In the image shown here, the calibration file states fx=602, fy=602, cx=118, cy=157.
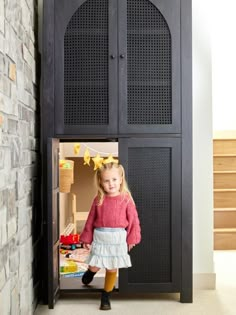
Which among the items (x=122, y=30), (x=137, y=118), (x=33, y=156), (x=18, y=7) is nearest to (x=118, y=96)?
(x=137, y=118)

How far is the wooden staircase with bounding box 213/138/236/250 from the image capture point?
561 cm

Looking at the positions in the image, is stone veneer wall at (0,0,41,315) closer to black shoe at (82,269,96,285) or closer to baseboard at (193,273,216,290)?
black shoe at (82,269,96,285)

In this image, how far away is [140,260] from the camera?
147 inches

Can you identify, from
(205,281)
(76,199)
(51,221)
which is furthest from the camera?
(76,199)

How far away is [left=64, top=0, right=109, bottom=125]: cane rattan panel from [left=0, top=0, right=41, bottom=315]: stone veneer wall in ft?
0.72

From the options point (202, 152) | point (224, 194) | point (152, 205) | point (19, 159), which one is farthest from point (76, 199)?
point (19, 159)

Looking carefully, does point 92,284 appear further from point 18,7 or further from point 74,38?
point 18,7

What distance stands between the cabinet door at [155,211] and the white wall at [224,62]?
11.5ft

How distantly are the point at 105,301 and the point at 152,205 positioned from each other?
65 centimetres

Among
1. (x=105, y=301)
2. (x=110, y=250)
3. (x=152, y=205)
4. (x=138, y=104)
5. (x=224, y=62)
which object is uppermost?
(x=224, y=62)

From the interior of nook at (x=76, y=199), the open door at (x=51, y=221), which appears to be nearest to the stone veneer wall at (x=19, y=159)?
the open door at (x=51, y=221)

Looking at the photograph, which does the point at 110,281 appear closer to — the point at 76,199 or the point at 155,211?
the point at 155,211

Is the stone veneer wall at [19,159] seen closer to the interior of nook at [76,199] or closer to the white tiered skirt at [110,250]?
the white tiered skirt at [110,250]

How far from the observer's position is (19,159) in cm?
304
